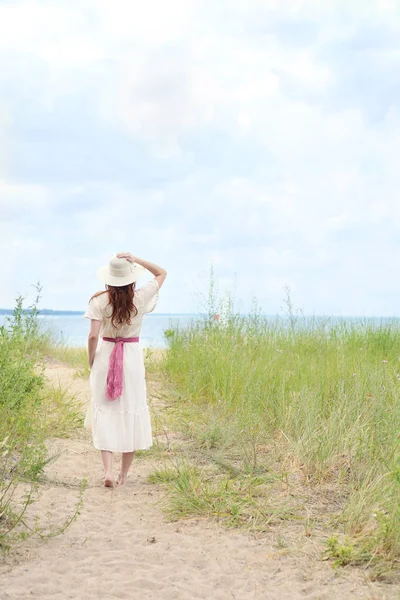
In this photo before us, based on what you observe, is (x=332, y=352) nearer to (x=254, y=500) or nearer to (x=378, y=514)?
(x=254, y=500)

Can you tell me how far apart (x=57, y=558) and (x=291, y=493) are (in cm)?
177

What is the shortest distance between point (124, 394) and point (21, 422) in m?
0.89

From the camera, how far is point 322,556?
388 cm

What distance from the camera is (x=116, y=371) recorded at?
543cm

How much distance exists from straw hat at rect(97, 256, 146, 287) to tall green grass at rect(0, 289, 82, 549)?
2.19 ft

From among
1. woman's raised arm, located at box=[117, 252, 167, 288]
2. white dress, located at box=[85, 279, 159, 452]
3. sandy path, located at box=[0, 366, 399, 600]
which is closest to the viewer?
sandy path, located at box=[0, 366, 399, 600]

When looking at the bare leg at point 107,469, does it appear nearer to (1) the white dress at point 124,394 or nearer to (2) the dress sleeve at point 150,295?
(1) the white dress at point 124,394

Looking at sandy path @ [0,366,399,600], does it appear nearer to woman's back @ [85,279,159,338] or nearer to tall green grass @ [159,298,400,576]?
tall green grass @ [159,298,400,576]

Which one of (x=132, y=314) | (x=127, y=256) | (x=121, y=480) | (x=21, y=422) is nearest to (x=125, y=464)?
(x=121, y=480)

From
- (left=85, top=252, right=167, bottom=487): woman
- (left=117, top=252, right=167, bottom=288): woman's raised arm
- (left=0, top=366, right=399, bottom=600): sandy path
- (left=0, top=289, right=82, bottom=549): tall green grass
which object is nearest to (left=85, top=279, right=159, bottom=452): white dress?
(left=85, top=252, right=167, bottom=487): woman

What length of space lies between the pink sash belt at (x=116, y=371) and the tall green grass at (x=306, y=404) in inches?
44.9

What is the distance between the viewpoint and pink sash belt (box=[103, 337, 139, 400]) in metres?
5.44

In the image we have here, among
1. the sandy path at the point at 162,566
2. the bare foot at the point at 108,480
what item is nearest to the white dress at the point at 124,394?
the bare foot at the point at 108,480

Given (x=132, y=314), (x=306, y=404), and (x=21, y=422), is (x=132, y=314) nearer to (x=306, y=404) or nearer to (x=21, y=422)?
(x=21, y=422)
